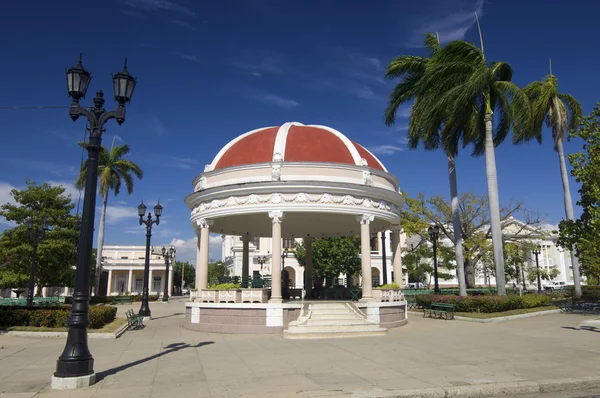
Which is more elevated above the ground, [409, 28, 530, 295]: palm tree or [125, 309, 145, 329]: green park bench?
[409, 28, 530, 295]: palm tree

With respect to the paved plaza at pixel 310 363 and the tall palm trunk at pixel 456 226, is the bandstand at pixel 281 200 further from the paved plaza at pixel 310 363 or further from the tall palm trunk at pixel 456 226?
the tall palm trunk at pixel 456 226

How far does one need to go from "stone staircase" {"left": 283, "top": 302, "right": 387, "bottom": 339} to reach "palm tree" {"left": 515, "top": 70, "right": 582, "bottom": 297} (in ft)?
64.9

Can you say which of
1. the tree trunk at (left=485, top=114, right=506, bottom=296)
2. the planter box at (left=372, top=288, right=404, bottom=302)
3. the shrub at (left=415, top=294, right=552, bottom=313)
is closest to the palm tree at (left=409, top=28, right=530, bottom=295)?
the tree trunk at (left=485, top=114, right=506, bottom=296)

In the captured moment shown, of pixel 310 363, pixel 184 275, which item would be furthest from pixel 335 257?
pixel 184 275

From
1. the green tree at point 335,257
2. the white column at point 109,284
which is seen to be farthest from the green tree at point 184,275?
the green tree at point 335,257

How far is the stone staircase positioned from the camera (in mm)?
16062

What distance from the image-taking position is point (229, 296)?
1877 cm

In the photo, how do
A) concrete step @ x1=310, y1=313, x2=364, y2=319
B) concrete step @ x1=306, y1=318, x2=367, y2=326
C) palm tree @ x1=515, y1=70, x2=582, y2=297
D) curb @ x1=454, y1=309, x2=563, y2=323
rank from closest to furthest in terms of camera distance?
1. concrete step @ x1=306, y1=318, x2=367, y2=326
2. concrete step @ x1=310, y1=313, x2=364, y2=319
3. curb @ x1=454, y1=309, x2=563, y2=323
4. palm tree @ x1=515, y1=70, x2=582, y2=297

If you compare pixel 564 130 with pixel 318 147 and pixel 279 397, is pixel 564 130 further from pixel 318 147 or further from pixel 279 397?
pixel 279 397

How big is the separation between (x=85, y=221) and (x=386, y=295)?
47.5ft

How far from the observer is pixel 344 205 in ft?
63.5

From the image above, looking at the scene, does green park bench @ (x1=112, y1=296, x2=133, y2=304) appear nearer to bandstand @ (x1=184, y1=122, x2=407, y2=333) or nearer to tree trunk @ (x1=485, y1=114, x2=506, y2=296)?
bandstand @ (x1=184, y1=122, x2=407, y2=333)

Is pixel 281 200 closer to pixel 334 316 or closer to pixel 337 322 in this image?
pixel 334 316

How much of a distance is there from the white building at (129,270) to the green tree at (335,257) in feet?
105
